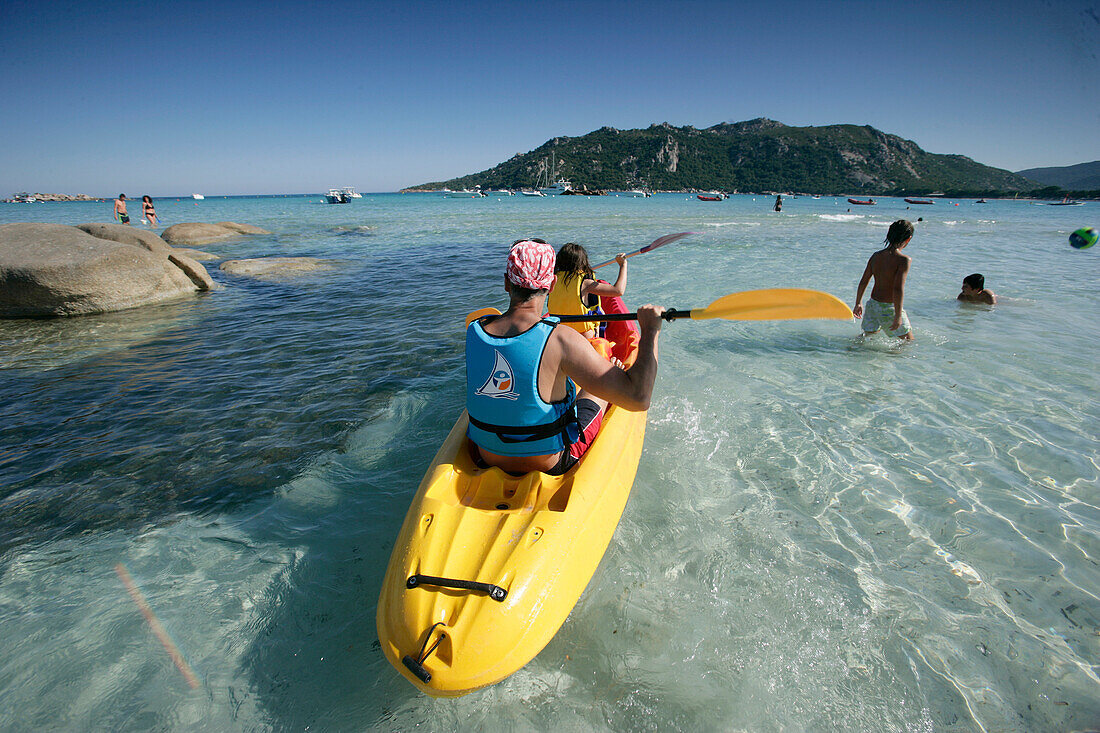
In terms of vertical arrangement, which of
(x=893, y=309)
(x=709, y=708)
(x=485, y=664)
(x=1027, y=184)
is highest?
(x=1027, y=184)

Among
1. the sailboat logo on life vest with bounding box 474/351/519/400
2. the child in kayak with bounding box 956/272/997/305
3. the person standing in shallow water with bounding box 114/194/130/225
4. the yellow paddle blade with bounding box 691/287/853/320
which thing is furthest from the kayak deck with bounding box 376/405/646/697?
the person standing in shallow water with bounding box 114/194/130/225

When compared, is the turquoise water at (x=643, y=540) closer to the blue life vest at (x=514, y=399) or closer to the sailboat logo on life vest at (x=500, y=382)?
the blue life vest at (x=514, y=399)

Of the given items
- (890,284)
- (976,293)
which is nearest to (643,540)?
(890,284)

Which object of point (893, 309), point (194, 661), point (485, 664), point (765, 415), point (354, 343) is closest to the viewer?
point (485, 664)

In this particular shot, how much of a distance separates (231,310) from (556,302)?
7206 millimetres

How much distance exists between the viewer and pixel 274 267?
12594 mm

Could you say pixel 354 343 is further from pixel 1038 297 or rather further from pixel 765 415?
pixel 1038 297

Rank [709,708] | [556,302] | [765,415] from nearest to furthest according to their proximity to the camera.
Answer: [709,708]
[765,415]
[556,302]

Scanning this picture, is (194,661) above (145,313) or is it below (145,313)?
below

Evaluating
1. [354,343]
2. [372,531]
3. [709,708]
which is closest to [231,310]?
[354,343]

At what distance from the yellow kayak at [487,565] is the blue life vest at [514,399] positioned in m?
0.21

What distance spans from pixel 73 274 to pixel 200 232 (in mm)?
14135

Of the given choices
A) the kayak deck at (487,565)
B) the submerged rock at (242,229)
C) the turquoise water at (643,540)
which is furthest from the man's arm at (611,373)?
the submerged rock at (242,229)

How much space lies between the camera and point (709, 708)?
2031 mm
